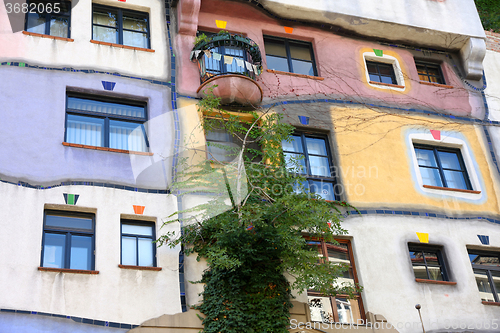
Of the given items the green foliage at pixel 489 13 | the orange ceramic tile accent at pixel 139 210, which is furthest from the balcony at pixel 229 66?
the green foliage at pixel 489 13

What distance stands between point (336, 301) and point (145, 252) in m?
3.92

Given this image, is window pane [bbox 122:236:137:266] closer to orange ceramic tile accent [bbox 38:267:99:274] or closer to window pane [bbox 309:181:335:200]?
orange ceramic tile accent [bbox 38:267:99:274]

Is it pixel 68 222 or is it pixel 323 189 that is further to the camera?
pixel 323 189

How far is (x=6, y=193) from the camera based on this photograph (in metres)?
10.8

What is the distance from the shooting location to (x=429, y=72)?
1678 centimetres

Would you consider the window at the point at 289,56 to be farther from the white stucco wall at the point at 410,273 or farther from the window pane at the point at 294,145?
the white stucco wall at the point at 410,273

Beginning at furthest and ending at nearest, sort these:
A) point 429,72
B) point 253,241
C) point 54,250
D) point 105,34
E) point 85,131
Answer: point 429,72, point 105,34, point 85,131, point 253,241, point 54,250

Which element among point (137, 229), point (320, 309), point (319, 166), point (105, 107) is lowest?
point (320, 309)

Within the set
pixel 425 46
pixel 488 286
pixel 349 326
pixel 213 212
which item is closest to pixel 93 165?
pixel 213 212

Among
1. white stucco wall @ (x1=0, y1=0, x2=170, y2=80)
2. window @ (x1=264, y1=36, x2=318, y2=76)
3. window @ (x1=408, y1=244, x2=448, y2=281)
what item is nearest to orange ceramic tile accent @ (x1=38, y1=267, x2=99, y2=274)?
white stucco wall @ (x1=0, y1=0, x2=170, y2=80)

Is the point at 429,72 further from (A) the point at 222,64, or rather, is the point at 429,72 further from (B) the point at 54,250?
(B) the point at 54,250

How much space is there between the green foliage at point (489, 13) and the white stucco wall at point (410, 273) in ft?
36.1

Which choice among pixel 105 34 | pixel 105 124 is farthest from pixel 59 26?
pixel 105 124

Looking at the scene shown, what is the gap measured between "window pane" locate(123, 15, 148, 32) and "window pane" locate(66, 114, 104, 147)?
2896 millimetres
